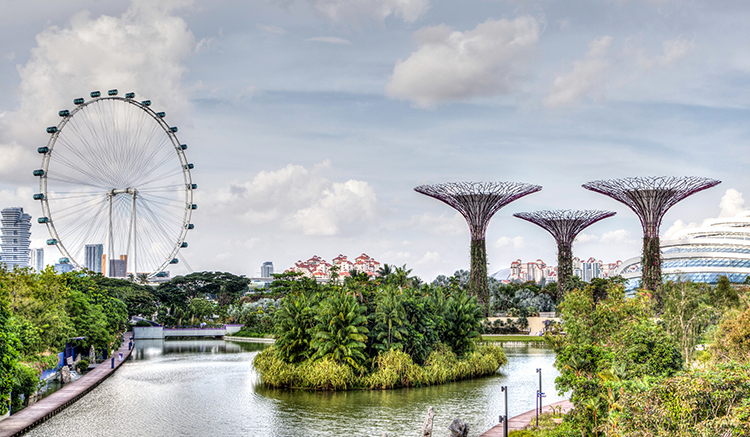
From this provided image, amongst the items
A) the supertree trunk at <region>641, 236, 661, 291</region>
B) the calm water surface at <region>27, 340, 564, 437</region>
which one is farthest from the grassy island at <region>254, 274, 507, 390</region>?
the supertree trunk at <region>641, 236, 661, 291</region>

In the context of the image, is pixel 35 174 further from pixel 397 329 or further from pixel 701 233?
pixel 701 233

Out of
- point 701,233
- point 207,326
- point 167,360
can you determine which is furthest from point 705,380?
point 701,233

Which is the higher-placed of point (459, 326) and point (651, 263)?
point (651, 263)

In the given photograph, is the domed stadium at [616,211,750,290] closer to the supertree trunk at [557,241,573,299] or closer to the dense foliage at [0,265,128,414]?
the supertree trunk at [557,241,573,299]

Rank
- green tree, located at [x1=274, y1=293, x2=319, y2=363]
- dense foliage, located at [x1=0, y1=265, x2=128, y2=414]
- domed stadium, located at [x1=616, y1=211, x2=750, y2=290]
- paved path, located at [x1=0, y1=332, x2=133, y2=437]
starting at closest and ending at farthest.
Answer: dense foliage, located at [x1=0, y1=265, x2=128, y2=414], paved path, located at [x1=0, y1=332, x2=133, y2=437], green tree, located at [x1=274, y1=293, x2=319, y2=363], domed stadium, located at [x1=616, y1=211, x2=750, y2=290]

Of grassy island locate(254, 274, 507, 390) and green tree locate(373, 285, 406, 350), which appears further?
green tree locate(373, 285, 406, 350)

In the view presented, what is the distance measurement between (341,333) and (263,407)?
5813mm

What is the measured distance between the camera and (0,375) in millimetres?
21156

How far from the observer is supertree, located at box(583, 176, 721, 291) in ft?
204

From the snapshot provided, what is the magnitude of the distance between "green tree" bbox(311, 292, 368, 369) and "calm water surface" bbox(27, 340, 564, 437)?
1.87m

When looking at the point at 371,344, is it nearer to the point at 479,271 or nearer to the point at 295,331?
the point at 295,331

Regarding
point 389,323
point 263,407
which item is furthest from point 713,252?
point 263,407

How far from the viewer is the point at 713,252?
3570 inches

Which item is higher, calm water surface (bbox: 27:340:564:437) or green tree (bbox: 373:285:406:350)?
green tree (bbox: 373:285:406:350)
